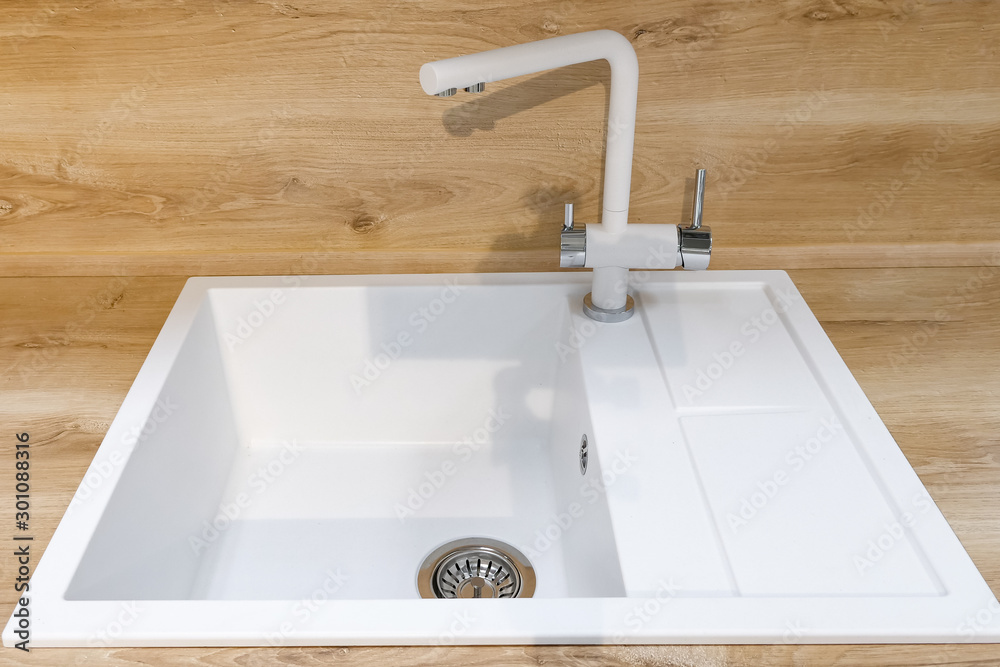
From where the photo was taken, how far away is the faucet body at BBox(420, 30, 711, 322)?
0.74 meters

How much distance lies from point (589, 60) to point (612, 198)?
0.50 ft

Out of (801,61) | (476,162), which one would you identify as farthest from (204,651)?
(801,61)

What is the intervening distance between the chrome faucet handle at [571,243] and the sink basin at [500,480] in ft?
0.34

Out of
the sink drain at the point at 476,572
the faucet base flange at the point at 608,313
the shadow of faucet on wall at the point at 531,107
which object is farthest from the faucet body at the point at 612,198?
the sink drain at the point at 476,572

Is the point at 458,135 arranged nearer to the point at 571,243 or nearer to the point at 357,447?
the point at 571,243

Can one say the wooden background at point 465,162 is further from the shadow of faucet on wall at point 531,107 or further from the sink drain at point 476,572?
the sink drain at point 476,572

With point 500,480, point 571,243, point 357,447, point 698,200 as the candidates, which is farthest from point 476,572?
point 698,200

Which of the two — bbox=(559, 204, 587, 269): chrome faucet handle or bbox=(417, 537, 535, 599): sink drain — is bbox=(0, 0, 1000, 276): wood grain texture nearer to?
bbox=(559, 204, 587, 269): chrome faucet handle

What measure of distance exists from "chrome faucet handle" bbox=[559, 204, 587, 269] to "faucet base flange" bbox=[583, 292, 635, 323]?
10cm

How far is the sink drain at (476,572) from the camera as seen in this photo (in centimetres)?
84

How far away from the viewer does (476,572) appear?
0.86m

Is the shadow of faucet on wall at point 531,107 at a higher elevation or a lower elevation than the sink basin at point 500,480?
higher

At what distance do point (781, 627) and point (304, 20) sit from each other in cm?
82

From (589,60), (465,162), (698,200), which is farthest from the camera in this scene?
(465,162)
